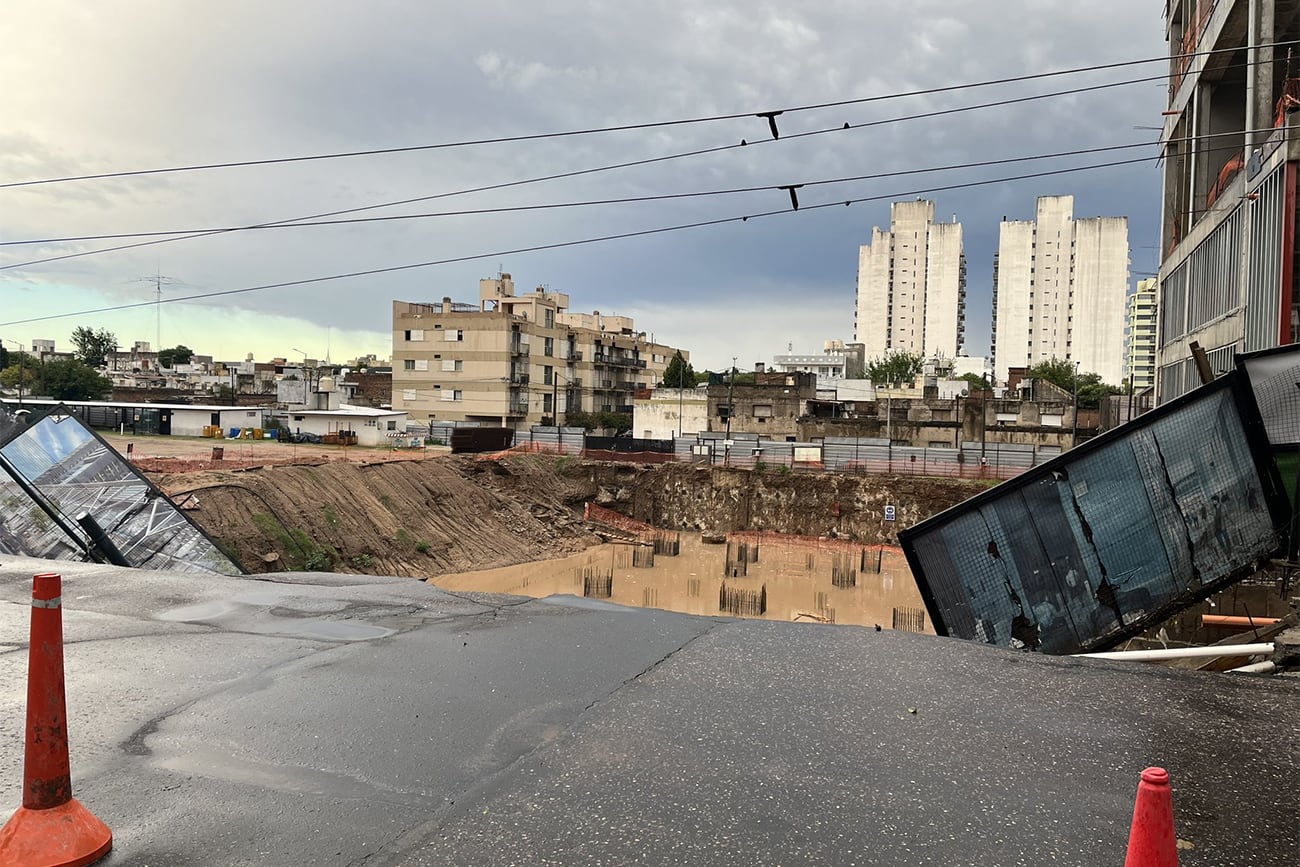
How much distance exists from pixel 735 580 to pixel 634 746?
1118 inches

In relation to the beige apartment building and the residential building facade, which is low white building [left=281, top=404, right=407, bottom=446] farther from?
the residential building facade

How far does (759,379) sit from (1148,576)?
196ft

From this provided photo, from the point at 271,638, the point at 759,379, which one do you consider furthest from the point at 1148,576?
the point at 759,379

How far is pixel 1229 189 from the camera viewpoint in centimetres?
1722

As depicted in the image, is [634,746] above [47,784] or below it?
below

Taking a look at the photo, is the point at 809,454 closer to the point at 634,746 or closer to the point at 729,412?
the point at 729,412

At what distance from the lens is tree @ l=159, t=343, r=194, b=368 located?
133350mm

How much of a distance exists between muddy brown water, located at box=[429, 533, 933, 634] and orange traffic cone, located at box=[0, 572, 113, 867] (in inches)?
874

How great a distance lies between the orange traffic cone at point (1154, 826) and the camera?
240 cm

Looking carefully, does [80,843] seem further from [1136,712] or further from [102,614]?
[1136,712]

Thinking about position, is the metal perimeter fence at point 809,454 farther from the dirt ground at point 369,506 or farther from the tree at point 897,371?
the tree at point 897,371

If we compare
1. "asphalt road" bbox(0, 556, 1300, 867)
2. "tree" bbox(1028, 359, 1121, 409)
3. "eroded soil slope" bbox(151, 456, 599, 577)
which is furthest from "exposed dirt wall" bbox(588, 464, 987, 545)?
"tree" bbox(1028, 359, 1121, 409)

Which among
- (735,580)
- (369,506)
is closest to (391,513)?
(369,506)

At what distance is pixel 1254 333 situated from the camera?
603 inches
